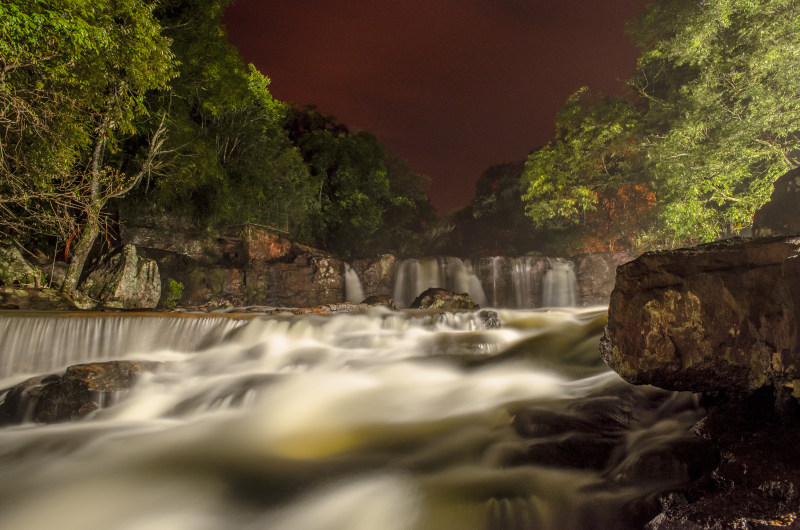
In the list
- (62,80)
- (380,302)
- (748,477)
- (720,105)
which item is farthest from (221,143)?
(720,105)

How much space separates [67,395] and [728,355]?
7.46m

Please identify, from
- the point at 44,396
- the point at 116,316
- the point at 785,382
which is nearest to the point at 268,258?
the point at 116,316

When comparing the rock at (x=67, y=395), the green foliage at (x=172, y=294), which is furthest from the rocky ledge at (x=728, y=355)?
the green foliage at (x=172, y=294)

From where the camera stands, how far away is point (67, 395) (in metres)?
5.04

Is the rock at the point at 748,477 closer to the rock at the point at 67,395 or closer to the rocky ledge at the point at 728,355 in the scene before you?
the rocky ledge at the point at 728,355

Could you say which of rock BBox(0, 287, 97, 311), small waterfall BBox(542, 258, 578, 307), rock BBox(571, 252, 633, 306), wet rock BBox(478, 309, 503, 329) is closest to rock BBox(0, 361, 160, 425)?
rock BBox(0, 287, 97, 311)

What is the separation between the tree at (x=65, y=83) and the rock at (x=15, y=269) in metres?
0.80

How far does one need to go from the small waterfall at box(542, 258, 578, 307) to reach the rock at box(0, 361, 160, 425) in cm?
1771

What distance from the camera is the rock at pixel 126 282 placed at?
1114 centimetres

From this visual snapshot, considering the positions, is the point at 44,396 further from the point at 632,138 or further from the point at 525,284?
the point at 632,138

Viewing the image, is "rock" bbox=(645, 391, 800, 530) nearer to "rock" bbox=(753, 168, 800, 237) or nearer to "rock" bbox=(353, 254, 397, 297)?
"rock" bbox=(753, 168, 800, 237)

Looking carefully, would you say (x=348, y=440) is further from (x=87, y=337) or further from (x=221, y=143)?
(x=221, y=143)

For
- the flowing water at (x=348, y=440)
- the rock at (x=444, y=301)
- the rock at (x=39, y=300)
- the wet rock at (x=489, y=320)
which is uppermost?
the rock at (x=39, y=300)

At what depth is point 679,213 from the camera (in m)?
11.7
